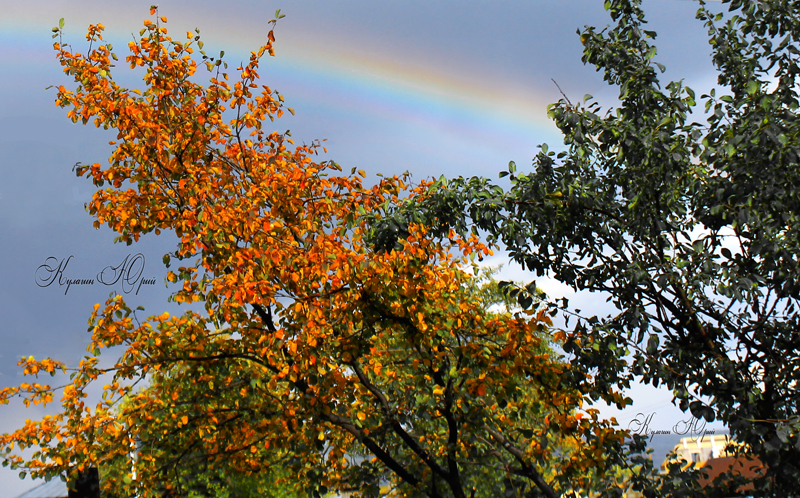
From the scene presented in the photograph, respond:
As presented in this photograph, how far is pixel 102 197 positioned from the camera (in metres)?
7.68

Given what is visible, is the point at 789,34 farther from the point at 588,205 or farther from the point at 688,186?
the point at 588,205

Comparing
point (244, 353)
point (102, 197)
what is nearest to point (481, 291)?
point (244, 353)

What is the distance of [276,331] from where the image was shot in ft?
20.3

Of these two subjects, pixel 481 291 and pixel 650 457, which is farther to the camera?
pixel 481 291

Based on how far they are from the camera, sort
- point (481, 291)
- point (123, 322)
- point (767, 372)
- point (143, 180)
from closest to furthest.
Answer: point (767, 372) < point (123, 322) < point (143, 180) < point (481, 291)

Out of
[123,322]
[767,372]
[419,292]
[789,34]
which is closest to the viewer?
[767,372]

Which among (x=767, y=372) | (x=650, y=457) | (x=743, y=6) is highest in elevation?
(x=743, y=6)

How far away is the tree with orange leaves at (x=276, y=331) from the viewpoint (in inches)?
254

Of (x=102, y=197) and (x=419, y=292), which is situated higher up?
(x=102, y=197)

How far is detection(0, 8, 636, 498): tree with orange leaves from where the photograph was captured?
21.1ft

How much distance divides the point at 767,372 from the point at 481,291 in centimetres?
1184

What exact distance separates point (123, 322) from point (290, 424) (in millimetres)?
2413

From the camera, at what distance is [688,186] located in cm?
646

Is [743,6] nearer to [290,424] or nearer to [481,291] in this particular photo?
[290,424]
